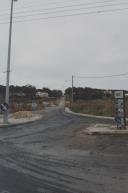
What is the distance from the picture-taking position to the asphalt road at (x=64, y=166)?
859cm

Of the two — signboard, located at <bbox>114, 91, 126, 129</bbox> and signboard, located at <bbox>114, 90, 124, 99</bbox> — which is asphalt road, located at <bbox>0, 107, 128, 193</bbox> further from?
signboard, located at <bbox>114, 90, 124, 99</bbox>

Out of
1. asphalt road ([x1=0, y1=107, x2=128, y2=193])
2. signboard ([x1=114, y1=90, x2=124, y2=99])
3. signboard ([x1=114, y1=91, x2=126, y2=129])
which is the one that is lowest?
asphalt road ([x1=0, y1=107, x2=128, y2=193])

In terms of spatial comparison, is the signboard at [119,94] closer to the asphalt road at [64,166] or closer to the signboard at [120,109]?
the signboard at [120,109]

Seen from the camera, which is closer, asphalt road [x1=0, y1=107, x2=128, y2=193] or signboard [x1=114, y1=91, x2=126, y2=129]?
asphalt road [x1=0, y1=107, x2=128, y2=193]

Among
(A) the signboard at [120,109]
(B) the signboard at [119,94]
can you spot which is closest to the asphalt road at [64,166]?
(A) the signboard at [120,109]

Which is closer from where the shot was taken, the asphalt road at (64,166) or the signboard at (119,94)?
the asphalt road at (64,166)

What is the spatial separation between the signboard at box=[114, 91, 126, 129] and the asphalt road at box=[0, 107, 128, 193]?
16.7 feet

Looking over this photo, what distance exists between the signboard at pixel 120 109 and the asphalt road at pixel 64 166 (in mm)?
5077

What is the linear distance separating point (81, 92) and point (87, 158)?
126 meters

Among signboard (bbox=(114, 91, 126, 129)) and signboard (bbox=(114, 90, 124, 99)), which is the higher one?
signboard (bbox=(114, 90, 124, 99))

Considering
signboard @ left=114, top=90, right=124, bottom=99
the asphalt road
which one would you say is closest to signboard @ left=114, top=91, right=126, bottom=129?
signboard @ left=114, top=90, right=124, bottom=99

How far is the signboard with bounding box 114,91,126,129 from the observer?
2362 cm

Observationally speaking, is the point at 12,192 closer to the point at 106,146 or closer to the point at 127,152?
the point at 127,152

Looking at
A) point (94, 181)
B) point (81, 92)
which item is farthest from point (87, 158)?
point (81, 92)
